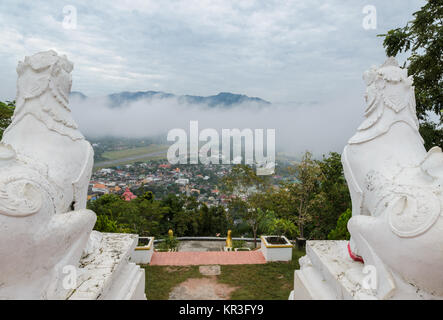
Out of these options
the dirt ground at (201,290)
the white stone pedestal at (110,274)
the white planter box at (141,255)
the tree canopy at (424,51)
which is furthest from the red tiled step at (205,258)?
the tree canopy at (424,51)

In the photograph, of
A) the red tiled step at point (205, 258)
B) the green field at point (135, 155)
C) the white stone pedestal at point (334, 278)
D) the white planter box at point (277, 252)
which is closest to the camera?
the white stone pedestal at point (334, 278)

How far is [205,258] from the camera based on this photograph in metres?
6.34

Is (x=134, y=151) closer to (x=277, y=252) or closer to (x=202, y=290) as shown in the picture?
(x=277, y=252)

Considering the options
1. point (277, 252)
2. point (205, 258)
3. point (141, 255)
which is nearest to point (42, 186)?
point (141, 255)

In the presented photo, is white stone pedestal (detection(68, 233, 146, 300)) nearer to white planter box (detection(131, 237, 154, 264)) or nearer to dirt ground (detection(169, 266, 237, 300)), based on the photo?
dirt ground (detection(169, 266, 237, 300))

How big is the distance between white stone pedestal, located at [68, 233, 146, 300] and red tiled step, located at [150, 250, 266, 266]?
2454 millimetres

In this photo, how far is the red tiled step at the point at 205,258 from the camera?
610cm

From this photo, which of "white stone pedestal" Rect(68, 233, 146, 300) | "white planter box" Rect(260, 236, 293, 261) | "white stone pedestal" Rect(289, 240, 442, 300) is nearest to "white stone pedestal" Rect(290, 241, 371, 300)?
"white stone pedestal" Rect(289, 240, 442, 300)

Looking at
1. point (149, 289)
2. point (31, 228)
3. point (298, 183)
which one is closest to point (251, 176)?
point (298, 183)

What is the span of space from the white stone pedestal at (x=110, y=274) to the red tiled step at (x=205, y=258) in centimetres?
245

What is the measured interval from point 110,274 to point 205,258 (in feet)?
12.0

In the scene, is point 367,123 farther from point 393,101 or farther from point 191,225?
point 191,225

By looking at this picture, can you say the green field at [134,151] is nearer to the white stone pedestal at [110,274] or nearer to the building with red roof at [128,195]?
the building with red roof at [128,195]

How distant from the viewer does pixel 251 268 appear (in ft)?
18.8
